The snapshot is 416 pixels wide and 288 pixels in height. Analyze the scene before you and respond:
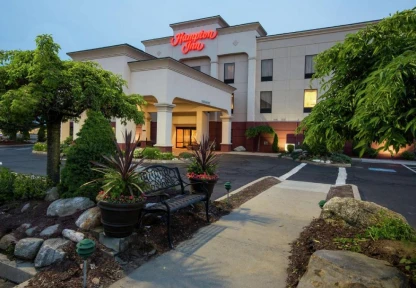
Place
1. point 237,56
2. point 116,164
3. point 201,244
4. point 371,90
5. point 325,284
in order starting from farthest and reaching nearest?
point 237,56 → point 201,244 → point 116,164 → point 325,284 → point 371,90

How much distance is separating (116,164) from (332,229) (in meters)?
3.51

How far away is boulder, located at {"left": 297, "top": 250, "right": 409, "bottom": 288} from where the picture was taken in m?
2.47

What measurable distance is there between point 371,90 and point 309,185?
823 cm

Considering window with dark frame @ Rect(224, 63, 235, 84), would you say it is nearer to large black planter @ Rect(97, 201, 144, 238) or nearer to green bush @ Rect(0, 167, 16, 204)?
green bush @ Rect(0, 167, 16, 204)

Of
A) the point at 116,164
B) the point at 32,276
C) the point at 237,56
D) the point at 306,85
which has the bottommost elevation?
the point at 32,276

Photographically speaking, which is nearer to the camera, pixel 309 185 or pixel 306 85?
pixel 309 185

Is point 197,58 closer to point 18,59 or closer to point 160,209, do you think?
point 18,59

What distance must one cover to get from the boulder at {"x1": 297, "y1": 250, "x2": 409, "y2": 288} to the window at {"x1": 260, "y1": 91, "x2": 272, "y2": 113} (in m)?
23.6

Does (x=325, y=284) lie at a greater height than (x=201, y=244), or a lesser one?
greater

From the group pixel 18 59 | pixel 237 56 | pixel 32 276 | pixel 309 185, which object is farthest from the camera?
pixel 237 56

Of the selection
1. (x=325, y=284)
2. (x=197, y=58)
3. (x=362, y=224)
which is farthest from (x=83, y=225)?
(x=197, y=58)

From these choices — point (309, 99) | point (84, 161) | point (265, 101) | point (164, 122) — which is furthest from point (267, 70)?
point (84, 161)

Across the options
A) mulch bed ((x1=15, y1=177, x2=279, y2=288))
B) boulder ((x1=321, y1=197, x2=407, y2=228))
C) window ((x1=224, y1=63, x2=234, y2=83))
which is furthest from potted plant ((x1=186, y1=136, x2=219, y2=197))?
window ((x1=224, y1=63, x2=234, y2=83))

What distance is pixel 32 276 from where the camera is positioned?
11.0 feet
